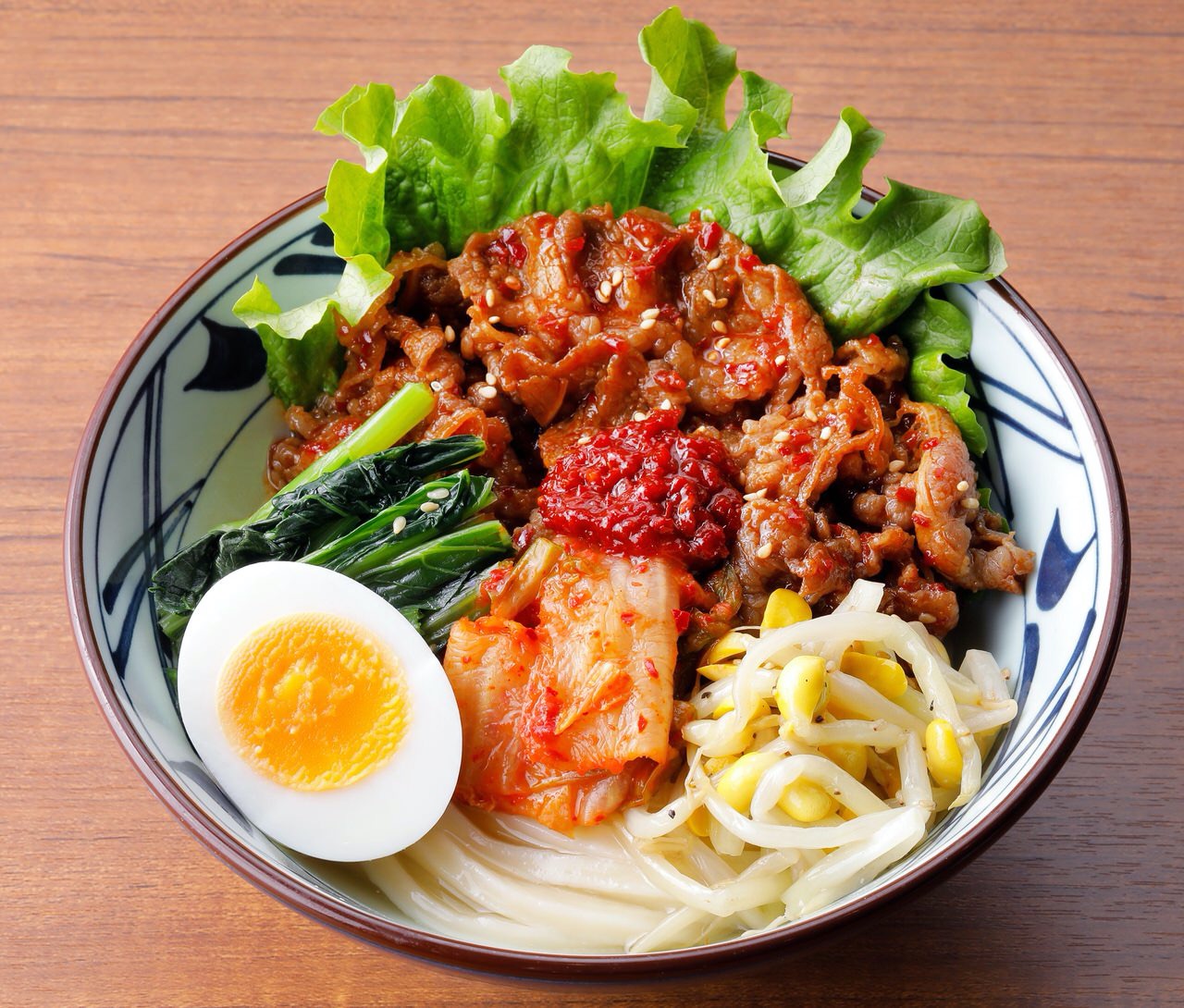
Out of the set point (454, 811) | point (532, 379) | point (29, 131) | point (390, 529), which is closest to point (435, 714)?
point (454, 811)

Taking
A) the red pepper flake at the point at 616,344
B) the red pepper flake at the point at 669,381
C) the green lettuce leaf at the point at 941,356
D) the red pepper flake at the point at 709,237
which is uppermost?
the red pepper flake at the point at 709,237

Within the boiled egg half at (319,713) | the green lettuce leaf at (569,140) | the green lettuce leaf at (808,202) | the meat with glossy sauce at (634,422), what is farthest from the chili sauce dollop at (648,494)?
the green lettuce leaf at (569,140)

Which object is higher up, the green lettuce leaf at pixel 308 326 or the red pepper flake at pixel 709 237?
the red pepper flake at pixel 709 237

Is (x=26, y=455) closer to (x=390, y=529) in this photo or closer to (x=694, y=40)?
(x=390, y=529)

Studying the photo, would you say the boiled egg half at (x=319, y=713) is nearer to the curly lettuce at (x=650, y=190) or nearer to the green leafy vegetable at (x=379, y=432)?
the green leafy vegetable at (x=379, y=432)

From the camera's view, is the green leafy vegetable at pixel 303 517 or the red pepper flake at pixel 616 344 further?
the red pepper flake at pixel 616 344

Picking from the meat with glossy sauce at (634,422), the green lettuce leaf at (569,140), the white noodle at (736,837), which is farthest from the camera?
the green lettuce leaf at (569,140)

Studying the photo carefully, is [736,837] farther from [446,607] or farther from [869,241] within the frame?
[869,241]
